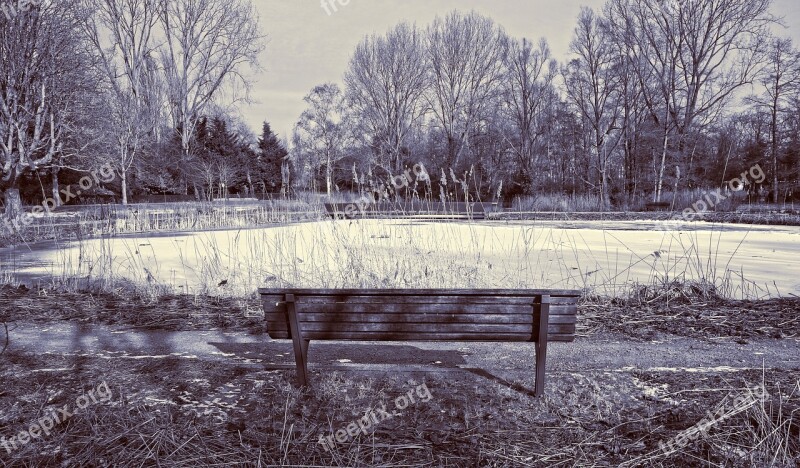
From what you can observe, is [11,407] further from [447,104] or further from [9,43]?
[447,104]

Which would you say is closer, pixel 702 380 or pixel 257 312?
pixel 702 380

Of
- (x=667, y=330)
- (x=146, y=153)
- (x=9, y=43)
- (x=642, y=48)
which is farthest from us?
(x=146, y=153)

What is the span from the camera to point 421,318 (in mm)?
2586

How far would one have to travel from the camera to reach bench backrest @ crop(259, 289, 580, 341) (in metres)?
2.53

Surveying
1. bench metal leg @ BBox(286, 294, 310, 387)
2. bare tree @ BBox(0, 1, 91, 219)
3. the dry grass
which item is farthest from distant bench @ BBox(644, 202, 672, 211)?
bench metal leg @ BBox(286, 294, 310, 387)

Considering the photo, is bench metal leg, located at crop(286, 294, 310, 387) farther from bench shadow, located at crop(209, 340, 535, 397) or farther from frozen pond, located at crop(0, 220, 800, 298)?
frozen pond, located at crop(0, 220, 800, 298)

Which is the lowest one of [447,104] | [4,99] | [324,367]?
[324,367]

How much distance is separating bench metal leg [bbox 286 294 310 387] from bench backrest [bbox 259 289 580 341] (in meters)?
0.03

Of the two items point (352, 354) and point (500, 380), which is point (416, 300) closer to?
point (500, 380)

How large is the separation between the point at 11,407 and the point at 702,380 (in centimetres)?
360

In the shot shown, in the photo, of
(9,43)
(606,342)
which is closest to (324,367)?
A: (606,342)

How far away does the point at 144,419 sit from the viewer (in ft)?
7.57

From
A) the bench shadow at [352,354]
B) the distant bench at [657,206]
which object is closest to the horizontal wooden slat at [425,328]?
the bench shadow at [352,354]

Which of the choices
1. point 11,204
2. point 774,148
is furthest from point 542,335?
point 774,148
